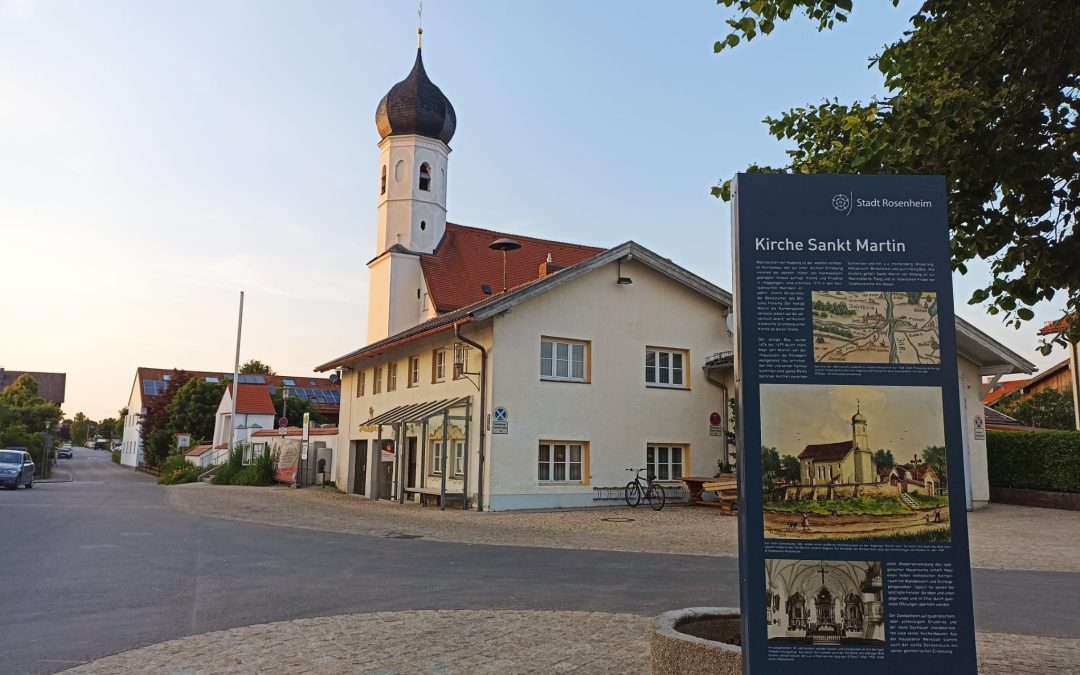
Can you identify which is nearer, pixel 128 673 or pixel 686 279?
pixel 128 673

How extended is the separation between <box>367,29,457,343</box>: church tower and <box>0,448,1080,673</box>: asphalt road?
89.8 ft

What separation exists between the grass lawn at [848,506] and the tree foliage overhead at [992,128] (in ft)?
9.01

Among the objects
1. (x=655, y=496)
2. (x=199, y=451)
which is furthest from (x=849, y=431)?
(x=199, y=451)

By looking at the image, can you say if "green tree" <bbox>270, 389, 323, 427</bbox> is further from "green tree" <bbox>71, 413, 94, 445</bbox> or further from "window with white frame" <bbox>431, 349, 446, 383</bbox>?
"green tree" <bbox>71, 413, 94, 445</bbox>

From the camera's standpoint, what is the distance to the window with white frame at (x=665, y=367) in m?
23.4

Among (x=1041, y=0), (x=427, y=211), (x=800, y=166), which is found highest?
(x=427, y=211)

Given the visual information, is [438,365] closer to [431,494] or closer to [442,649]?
[431,494]

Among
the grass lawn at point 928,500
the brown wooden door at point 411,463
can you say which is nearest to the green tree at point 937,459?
the grass lawn at point 928,500

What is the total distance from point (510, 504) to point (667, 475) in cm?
516

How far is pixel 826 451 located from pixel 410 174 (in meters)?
40.0

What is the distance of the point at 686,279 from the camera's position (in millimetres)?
23625

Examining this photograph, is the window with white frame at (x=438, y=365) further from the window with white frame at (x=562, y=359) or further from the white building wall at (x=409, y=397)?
the window with white frame at (x=562, y=359)

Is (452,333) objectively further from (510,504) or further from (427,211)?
(427,211)

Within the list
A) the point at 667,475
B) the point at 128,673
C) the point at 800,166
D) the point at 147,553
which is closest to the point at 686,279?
the point at 667,475
